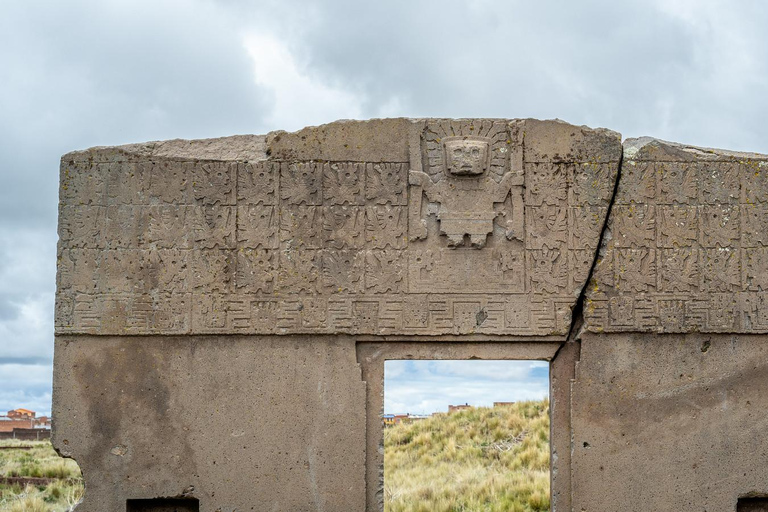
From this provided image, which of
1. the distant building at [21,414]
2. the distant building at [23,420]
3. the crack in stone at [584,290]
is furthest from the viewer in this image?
the distant building at [21,414]

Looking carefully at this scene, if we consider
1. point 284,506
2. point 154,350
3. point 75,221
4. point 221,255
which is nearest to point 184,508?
point 284,506

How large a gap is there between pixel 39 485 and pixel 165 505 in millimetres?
6683

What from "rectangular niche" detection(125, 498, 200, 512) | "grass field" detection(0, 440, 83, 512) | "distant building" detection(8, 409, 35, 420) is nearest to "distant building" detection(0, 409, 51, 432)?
"distant building" detection(8, 409, 35, 420)

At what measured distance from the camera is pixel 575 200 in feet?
19.2

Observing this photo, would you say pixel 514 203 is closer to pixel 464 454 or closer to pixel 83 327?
pixel 83 327

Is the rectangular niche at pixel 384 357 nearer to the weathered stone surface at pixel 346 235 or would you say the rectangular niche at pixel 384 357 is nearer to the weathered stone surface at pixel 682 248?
the weathered stone surface at pixel 346 235

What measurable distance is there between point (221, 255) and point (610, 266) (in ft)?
9.16

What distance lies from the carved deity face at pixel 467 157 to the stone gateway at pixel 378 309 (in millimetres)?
14

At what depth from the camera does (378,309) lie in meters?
5.75

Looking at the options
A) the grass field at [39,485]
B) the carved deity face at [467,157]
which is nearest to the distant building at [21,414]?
the grass field at [39,485]

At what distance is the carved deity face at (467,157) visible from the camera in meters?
5.76

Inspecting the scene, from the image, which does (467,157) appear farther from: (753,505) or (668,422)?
(753,505)

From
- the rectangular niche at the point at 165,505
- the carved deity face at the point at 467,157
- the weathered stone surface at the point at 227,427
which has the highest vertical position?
the carved deity face at the point at 467,157

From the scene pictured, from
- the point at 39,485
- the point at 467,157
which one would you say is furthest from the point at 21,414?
the point at 467,157
